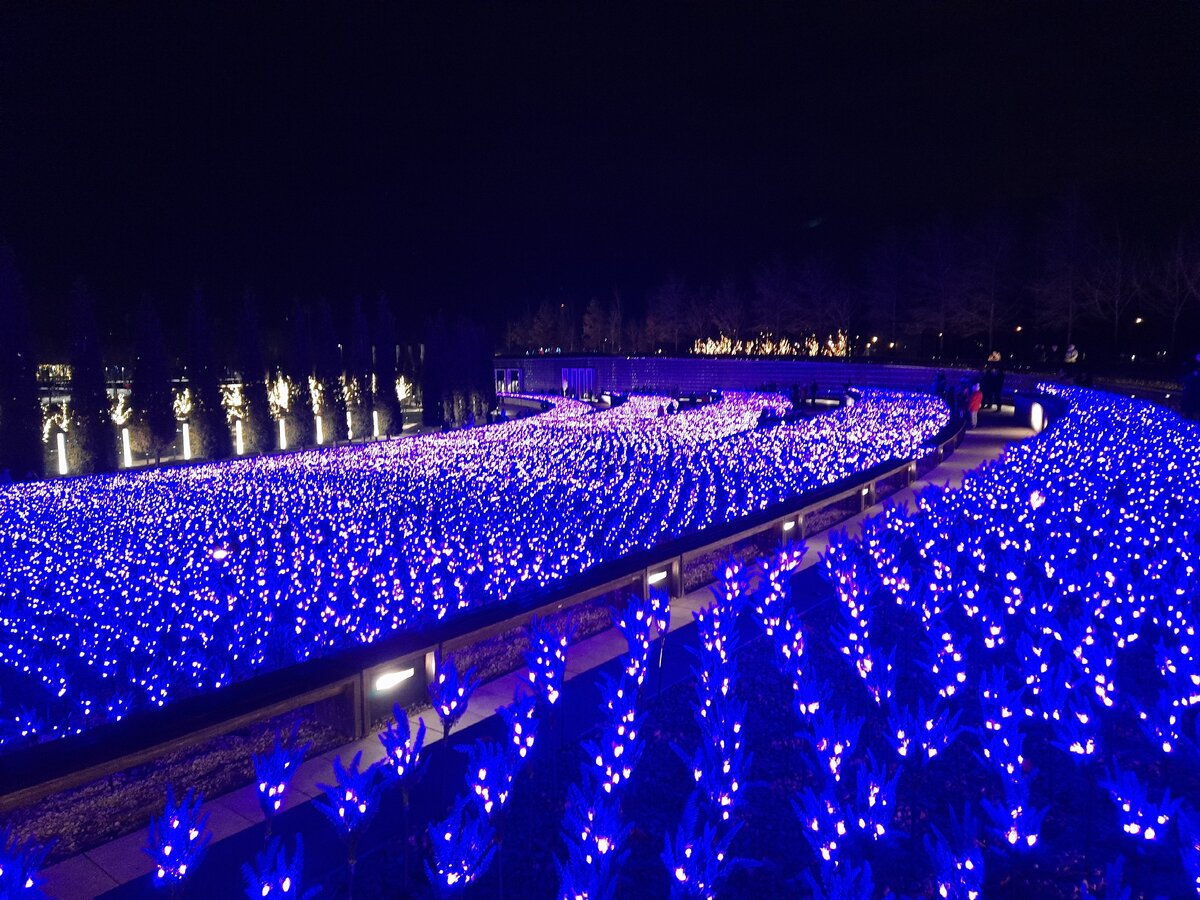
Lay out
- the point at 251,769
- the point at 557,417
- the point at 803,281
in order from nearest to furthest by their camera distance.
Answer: the point at 251,769 → the point at 557,417 → the point at 803,281

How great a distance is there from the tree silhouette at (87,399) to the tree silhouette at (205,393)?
3449 millimetres

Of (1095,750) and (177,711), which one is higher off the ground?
(177,711)

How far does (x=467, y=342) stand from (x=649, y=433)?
1647 cm

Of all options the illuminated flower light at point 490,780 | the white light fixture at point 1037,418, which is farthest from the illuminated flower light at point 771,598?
the white light fixture at point 1037,418

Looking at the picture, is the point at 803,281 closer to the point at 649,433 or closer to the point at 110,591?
the point at 649,433

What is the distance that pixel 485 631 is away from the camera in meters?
7.20

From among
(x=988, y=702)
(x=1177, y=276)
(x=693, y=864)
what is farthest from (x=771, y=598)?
(x=1177, y=276)

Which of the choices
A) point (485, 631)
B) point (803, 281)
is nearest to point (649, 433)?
point (485, 631)

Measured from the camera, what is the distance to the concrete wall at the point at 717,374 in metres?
47.6

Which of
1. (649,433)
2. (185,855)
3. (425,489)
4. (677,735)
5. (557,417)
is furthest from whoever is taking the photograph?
(557,417)

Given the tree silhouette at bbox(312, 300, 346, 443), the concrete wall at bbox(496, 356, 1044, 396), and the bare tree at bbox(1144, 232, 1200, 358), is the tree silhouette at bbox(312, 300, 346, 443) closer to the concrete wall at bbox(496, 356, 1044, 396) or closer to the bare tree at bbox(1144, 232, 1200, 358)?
the concrete wall at bbox(496, 356, 1044, 396)

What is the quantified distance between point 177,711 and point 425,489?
14893 mm

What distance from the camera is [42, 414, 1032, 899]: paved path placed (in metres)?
4.77

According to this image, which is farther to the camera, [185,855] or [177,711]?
[177,711]
